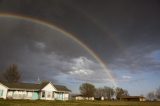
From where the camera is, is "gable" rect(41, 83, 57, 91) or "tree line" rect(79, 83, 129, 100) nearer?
"gable" rect(41, 83, 57, 91)

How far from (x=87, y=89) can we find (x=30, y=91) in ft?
246

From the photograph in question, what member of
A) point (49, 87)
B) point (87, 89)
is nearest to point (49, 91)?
point (49, 87)

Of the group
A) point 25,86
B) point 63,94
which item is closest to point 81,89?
point 63,94

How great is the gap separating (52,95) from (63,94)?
5.17m

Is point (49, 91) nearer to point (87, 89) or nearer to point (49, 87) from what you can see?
point (49, 87)

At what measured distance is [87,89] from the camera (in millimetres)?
126000

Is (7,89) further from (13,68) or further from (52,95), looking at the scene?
(13,68)

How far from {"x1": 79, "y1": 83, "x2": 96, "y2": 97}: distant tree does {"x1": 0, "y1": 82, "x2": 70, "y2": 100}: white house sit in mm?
65965

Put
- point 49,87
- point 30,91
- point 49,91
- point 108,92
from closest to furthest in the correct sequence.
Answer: point 30,91
point 49,91
point 49,87
point 108,92

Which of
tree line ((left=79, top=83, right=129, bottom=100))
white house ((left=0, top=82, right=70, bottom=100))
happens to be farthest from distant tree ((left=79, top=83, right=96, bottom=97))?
white house ((left=0, top=82, right=70, bottom=100))

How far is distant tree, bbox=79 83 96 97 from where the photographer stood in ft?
408

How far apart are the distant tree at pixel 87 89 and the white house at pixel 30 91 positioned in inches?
2597

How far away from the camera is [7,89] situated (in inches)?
1996

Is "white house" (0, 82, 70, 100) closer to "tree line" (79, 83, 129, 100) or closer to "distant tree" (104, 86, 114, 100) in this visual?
"tree line" (79, 83, 129, 100)
